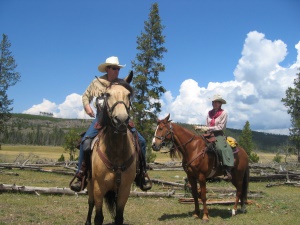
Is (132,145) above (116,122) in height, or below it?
below

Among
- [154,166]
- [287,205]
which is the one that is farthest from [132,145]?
[154,166]

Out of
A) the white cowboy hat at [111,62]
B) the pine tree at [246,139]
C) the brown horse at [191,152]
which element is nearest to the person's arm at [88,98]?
the white cowboy hat at [111,62]

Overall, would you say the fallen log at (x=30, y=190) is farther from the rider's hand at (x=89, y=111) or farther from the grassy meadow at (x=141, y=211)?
the rider's hand at (x=89, y=111)

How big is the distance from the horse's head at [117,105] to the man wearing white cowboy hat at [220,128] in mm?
5284

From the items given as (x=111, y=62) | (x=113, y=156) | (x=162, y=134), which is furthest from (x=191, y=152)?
(x=113, y=156)

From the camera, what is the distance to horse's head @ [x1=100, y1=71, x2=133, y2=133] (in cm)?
387

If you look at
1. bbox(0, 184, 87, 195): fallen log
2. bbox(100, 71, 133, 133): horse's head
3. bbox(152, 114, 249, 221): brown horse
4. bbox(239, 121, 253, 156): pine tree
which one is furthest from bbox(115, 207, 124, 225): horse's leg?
bbox(239, 121, 253, 156): pine tree

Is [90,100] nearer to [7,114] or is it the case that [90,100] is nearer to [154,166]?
[154,166]

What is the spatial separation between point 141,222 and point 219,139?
3.62 m

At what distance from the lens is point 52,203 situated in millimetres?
10484

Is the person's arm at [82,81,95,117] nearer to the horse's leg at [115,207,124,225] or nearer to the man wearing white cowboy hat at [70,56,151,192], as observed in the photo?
the man wearing white cowboy hat at [70,56,151,192]

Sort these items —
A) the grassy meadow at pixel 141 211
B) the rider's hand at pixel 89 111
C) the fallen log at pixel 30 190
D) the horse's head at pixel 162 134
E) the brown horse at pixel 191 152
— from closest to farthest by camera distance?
the rider's hand at pixel 89 111 → the grassy meadow at pixel 141 211 → the brown horse at pixel 191 152 → the horse's head at pixel 162 134 → the fallen log at pixel 30 190

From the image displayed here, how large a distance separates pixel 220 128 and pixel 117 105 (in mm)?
6004

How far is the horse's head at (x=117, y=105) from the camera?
387 cm
